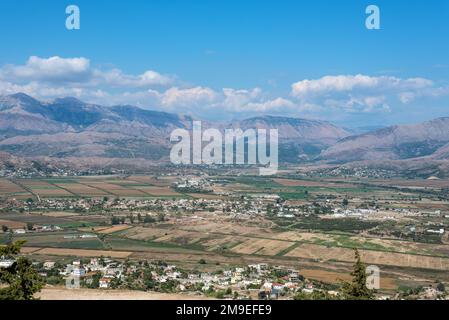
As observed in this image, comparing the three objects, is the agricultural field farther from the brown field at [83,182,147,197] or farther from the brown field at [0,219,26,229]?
the brown field at [0,219,26,229]

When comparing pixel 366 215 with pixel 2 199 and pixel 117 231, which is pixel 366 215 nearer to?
pixel 117 231

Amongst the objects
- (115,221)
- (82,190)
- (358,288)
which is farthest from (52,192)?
(358,288)

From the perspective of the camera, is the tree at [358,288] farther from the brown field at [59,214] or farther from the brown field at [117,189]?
the brown field at [117,189]

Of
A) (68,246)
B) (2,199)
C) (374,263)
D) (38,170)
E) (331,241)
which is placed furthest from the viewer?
(38,170)

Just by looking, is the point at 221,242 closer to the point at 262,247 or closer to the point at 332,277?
the point at 262,247

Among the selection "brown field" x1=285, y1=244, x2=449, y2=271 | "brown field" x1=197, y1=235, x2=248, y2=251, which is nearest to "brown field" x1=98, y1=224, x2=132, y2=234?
"brown field" x1=197, y1=235, x2=248, y2=251
